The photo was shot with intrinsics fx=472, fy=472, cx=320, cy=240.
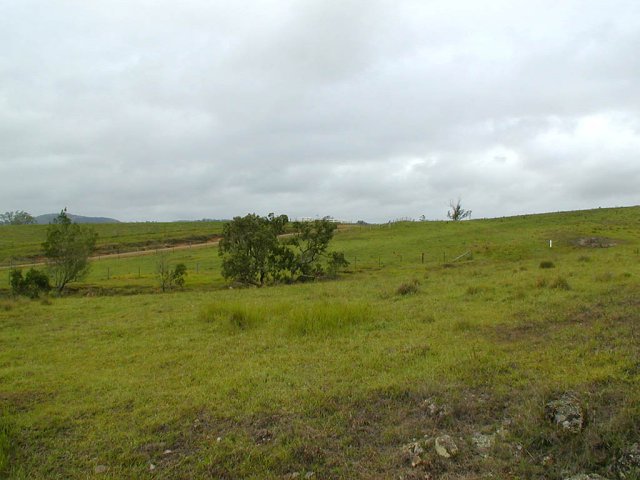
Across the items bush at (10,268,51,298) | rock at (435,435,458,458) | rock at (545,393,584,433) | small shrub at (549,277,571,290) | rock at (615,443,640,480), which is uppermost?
small shrub at (549,277,571,290)

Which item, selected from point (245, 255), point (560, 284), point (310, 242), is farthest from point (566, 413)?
point (310, 242)

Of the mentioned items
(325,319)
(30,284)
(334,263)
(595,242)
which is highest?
(595,242)

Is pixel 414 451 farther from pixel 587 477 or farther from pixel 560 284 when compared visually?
pixel 560 284

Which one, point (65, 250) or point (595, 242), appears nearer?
point (65, 250)

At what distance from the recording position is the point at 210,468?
18.3ft

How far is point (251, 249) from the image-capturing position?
1144 inches

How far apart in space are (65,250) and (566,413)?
32.5 meters

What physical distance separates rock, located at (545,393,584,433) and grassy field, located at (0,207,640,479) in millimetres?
85

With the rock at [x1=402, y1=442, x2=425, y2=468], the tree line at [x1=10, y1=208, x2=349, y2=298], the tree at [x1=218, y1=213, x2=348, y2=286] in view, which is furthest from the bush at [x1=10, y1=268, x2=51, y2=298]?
the rock at [x1=402, y1=442, x2=425, y2=468]

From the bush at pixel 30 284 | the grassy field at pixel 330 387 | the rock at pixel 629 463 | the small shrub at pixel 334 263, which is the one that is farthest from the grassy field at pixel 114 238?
the rock at pixel 629 463

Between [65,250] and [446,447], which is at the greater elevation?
[65,250]

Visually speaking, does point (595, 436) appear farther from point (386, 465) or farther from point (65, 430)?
point (65, 430)

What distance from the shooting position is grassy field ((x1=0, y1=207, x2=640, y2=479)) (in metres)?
5.52

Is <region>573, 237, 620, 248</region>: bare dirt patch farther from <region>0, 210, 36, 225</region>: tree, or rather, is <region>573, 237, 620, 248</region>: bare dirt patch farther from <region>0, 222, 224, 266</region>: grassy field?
<region>0, 210, 36, 225</region>: tree
